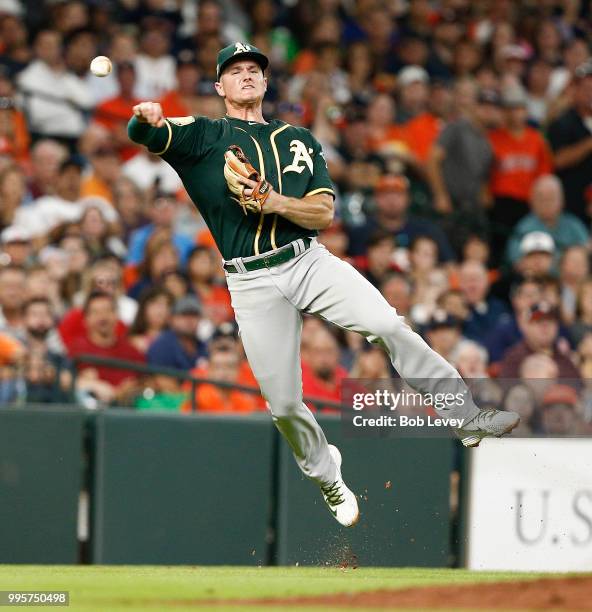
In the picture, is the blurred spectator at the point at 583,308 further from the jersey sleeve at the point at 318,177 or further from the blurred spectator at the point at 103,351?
the jersey sleeve at the point at 318,177

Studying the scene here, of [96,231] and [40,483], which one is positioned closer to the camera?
[40,483]

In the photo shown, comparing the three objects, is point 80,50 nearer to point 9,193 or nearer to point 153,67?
point 153,67

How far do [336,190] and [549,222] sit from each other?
2175 mm

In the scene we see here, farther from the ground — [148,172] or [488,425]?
[148,172]

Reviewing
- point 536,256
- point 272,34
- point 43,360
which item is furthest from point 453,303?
point 272,34

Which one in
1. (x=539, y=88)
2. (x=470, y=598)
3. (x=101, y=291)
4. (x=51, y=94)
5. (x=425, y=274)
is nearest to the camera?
(x=470, y=598)

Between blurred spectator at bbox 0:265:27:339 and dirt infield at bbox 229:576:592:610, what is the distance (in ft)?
15.5

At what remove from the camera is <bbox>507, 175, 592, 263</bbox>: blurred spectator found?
14.4 m

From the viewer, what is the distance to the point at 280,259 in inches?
301

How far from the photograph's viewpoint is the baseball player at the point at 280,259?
7465 millimetres

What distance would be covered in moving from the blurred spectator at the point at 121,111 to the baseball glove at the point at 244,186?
6.36 m

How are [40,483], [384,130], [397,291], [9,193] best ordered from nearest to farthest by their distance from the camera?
[40,483] < [9,193] < [397,291] < [384,130]

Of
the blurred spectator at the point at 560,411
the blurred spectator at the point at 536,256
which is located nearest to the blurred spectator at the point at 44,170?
the blurred spectator at the point at 536,256

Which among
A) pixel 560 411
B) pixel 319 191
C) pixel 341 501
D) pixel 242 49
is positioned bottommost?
pixel 341 501
